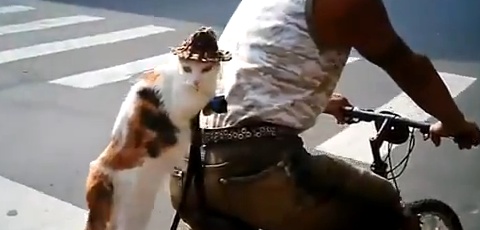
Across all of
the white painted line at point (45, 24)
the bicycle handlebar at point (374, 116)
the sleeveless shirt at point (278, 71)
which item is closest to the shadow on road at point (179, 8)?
the white painted line at point (45, 24)

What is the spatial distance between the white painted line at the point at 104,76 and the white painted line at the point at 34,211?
2617mm

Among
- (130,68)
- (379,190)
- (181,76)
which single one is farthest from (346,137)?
(181,76)

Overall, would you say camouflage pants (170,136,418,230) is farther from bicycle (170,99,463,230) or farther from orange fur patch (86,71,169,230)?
orange fur patch (86,71,169,230)

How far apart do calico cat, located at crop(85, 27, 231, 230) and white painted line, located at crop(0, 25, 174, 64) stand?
22.3ft

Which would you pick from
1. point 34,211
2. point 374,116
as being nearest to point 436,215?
point 374,116

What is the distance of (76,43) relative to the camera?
9.55 meters

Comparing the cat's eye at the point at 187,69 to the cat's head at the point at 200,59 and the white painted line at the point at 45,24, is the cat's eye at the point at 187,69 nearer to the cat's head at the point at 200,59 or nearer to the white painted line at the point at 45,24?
the cat's head at the point at 200,59

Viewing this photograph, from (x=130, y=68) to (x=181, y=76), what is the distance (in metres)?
6.39

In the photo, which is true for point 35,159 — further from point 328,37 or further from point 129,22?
point 129,22

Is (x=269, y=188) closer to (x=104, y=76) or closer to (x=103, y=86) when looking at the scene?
(x=103, y=86)

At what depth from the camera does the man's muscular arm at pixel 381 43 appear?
2.12m

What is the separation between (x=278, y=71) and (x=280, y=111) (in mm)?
116

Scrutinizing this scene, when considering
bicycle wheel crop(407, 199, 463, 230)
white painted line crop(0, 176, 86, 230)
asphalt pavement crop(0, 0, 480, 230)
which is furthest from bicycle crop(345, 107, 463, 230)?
white painted line crop(0, 176, 86, 230)

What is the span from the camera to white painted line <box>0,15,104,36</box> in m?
10.2
